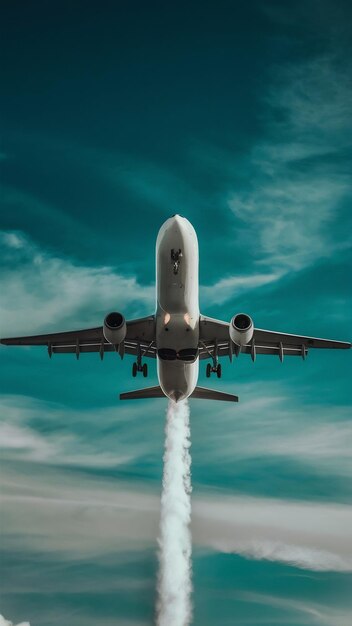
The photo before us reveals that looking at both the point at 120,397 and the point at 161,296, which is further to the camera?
the point at 120,397

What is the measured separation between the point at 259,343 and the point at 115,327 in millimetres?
10396

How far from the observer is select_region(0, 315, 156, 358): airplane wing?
45.6m

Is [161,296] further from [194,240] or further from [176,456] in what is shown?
[176,456]

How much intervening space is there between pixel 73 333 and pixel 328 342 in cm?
1380

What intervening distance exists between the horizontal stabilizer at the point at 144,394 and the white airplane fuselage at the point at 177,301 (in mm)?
5387

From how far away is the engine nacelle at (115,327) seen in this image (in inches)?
1655

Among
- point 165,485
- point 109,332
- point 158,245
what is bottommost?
point 165,485

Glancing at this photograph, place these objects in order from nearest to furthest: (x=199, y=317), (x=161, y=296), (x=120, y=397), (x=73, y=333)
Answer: (x=161, y=296), (x=199, y=317), (x=73, y=333), (x=120, y=397)

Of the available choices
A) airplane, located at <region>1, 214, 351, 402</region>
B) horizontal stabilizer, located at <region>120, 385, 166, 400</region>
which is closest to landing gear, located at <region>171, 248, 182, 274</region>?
airplane, located at <region>1, 214, 351, 402</region>

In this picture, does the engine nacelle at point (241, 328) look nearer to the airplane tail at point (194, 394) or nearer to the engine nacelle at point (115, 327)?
the engine nacelle at point (115, 327)

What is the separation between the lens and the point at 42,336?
156ft

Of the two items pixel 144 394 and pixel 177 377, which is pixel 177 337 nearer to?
pixel 177 377

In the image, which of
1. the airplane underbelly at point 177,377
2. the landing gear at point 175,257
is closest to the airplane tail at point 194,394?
the airplane underbelly at point 177,377

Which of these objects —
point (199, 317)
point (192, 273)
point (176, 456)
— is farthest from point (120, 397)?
point (192, 273)
